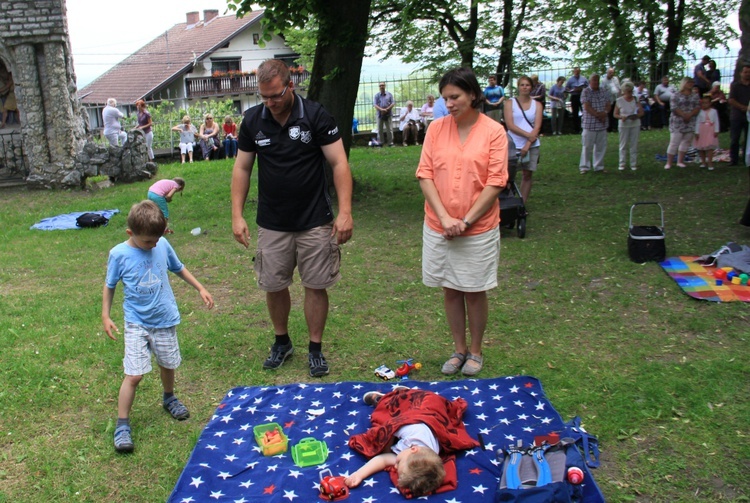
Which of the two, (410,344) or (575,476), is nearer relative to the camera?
Answer: (575,476)

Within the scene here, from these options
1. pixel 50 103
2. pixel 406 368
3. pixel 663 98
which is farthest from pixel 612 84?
pixel 406 368

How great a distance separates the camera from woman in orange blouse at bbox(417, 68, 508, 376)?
4439 millimetres

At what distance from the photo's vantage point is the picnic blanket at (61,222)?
10328mm

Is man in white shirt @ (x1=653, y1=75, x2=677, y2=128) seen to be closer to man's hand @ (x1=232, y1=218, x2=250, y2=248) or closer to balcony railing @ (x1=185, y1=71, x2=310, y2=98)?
man's hand @ (x1=232, y1=218, x2=250, y2=248)

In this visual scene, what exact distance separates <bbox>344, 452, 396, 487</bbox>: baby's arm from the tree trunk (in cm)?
678

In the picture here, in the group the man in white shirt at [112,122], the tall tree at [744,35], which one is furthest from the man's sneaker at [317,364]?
the man in white shirt at [112,122]

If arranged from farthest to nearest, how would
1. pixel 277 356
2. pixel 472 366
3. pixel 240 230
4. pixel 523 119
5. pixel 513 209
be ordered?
pixel 523 119
pixel 513 209
pixel 277 356
pixel 472 366
pixel 240 230

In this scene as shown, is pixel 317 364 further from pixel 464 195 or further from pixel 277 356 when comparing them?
pixel 464 195

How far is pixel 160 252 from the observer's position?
4.19m

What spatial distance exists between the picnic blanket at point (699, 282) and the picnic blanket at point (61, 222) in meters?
8.08

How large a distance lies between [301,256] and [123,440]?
163 cm

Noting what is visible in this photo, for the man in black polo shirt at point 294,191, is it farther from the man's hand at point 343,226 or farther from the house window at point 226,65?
the house window at point 226,65

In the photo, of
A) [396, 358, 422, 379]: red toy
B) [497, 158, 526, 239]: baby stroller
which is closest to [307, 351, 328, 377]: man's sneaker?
[396, 358, 422, 379]: red toy

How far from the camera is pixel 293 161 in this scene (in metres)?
4.62
